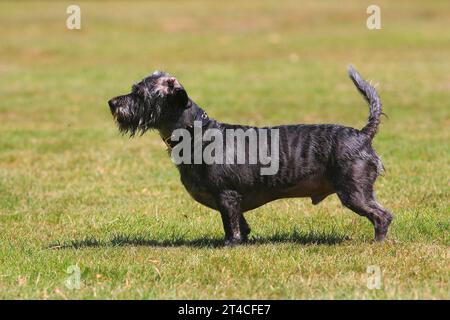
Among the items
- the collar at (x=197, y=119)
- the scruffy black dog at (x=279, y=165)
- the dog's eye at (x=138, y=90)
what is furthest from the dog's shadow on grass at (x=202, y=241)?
the dog's eye at (x=138, y=90)

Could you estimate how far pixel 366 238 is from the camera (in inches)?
342

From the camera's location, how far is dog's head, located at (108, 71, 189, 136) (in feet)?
27.2

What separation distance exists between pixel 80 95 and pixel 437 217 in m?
13.7

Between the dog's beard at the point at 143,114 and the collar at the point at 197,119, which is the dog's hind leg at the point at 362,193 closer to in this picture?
the collar at the point at 197,119

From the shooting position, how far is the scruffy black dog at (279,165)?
8102mm

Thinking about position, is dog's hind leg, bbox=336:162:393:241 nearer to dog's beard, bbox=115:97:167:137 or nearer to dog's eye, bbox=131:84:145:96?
dog's beard, bbox=115:97:167:137

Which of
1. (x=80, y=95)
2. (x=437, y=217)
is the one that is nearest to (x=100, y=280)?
(x=437, y=217)

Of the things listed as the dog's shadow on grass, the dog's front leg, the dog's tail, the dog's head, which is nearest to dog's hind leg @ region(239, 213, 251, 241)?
the dog's shadow on grass

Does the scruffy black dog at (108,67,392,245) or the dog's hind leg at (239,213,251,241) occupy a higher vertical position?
the scruffy black dog at (108,67,392,245)

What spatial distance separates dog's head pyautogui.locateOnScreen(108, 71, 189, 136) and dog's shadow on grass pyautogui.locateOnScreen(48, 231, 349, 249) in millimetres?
1195

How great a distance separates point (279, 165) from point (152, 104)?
4.42ft

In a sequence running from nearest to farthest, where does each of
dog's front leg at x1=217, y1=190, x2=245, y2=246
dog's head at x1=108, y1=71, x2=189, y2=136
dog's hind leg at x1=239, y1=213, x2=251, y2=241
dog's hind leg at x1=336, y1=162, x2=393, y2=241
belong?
1. dog's hind leg at x1=336, y1=162, x2=393, y2=241
2. dog's front leg at x1=217, y1=190, x2=245, y2=246
3. dog's head at x1=108, y1=71, x2=189, y2=136
4. dog's hind leg at x1=239, y1=213, x2=251, y2=241

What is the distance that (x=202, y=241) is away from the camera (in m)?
8.78

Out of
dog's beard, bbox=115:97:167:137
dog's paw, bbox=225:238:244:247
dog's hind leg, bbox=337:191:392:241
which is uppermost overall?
dog's beard, bbox=115:97:167:137
